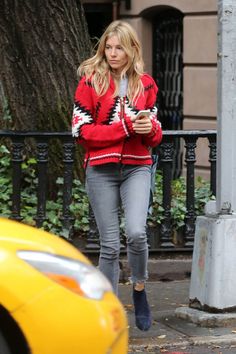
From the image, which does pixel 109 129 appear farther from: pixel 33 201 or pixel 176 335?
pixel 33 201

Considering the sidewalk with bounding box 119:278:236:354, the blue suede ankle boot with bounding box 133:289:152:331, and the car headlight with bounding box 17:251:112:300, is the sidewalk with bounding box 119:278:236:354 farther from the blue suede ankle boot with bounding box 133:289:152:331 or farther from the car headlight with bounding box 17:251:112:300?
the car headlight with bounding box 17:251:112:300

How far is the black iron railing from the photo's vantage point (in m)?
8.53

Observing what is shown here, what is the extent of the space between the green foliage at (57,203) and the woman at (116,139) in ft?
7.07

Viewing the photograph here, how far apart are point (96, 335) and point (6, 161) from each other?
15.3 feet

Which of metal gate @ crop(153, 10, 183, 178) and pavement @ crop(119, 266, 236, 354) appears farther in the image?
metal gate @ crop(153, 10, 183, 178)

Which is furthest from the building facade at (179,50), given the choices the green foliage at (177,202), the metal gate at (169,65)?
the green foliage at (177,202)

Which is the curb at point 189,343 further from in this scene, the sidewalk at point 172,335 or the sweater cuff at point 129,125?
the sweater cuff at point 129,125

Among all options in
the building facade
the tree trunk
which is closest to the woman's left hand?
the tree trunk

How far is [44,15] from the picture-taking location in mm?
9258

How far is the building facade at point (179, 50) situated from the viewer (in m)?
14.3

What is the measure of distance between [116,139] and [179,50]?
356 inches

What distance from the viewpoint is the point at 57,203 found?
9.05m

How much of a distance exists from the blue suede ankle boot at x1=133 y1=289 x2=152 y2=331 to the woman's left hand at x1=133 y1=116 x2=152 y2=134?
1.09m

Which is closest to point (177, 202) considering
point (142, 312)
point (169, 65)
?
point (142, 312)
